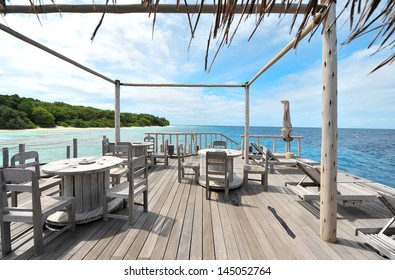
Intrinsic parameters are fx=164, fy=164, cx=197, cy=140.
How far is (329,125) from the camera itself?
1858 millimetres

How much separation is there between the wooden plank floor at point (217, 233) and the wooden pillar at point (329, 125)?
346 millimetres

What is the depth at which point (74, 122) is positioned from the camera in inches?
1095

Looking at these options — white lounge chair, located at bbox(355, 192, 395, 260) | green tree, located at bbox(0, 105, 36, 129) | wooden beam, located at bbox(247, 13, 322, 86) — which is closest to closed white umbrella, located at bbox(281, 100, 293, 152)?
wooden beam, located at bbox(247, 13, 322, 86)

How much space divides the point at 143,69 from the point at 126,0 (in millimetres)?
3831

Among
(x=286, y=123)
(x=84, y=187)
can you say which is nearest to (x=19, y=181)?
(x=84, y=187)

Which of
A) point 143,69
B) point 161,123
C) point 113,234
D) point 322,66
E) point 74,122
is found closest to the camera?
point 322,66

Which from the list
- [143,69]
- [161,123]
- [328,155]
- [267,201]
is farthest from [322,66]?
[161,123]

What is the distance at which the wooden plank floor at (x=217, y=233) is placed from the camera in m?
1.76

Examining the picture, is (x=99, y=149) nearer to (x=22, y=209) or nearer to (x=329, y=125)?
(x=22, y=209)

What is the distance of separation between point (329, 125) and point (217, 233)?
1868 millimetres

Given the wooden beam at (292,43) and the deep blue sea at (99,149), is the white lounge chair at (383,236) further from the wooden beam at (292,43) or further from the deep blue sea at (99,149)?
the deep blue sea at (99,149)

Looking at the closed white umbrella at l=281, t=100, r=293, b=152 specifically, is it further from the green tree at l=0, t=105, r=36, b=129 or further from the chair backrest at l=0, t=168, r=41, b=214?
the green tree at l=0, t=105, r=36, b=129

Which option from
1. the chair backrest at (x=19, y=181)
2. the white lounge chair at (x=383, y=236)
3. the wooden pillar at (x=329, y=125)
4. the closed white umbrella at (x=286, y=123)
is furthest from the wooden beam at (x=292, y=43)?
the chair backrest at (x=19, y=181)
